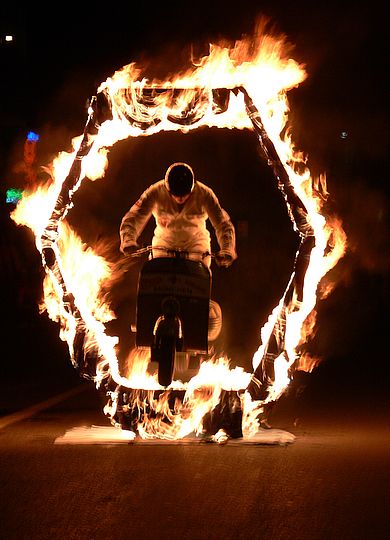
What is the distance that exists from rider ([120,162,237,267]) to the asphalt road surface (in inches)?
65.6

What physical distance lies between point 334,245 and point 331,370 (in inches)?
282

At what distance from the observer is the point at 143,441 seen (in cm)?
915

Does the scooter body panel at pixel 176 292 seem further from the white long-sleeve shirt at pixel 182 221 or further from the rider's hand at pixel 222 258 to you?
the white long-sleeve shirt at pixel 182 221

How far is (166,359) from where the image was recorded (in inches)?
348

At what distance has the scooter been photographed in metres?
8.86

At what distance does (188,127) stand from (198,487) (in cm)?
323

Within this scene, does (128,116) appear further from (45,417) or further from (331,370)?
(331,370)

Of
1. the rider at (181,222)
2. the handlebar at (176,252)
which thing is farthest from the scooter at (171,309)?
the rider at (181,222)

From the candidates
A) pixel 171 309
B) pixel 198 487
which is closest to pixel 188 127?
pixel 171 309

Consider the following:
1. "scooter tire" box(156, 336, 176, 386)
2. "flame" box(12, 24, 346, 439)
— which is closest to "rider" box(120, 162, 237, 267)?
"flame" box(12, 24, 346, 439)

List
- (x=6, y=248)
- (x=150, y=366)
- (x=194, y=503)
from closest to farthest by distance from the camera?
(x=194, y=503) < (x=150, y=366) < (x=6, y=248)

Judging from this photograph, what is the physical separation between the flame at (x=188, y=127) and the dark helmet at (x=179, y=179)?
0.34m

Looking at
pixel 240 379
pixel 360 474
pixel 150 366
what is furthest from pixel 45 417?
pixel 360 474

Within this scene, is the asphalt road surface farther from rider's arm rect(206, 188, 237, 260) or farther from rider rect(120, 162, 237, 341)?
rider's arm rect(206, 188, 237, 260)
